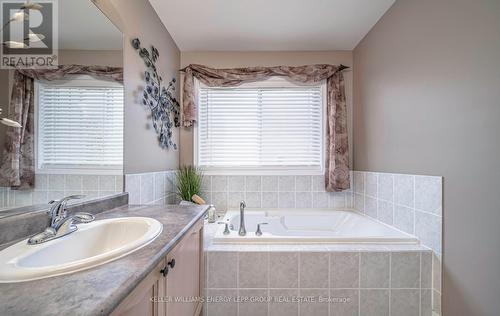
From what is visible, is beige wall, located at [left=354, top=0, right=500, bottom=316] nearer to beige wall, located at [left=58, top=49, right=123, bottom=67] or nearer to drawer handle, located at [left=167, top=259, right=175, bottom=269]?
drawer handle, located at [left=167, top=259, right=175, bottom=269]

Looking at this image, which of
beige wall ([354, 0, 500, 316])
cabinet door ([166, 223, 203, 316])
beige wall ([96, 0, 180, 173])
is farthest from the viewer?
beige wall ([96, 0, 180, 173])

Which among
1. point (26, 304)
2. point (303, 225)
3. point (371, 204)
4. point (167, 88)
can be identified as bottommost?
point (303, 225)

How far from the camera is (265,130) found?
8.75 feet

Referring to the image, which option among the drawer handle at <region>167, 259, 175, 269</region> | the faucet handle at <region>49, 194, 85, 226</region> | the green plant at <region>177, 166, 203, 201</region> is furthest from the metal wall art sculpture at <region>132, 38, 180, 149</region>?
the drawer handle at <region>167, 259, 175, 269</region>

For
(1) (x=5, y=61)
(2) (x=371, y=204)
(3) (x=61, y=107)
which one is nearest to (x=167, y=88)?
(3) (x=61, y=107)

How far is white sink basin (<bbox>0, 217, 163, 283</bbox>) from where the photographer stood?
55cm

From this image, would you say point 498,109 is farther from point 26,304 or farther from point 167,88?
point 167,88

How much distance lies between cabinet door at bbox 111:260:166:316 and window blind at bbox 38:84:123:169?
0.66 m

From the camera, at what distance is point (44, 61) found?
898mm

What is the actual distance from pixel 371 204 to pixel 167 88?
2.33m

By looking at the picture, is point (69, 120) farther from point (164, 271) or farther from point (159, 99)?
point (159, 99)

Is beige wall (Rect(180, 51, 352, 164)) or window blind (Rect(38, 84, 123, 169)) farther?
beige wall (Rect(180, 51, 352, 164))

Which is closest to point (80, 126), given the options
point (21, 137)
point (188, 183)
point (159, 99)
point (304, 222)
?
point (21, 137)

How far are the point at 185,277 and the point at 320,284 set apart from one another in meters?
0.93
